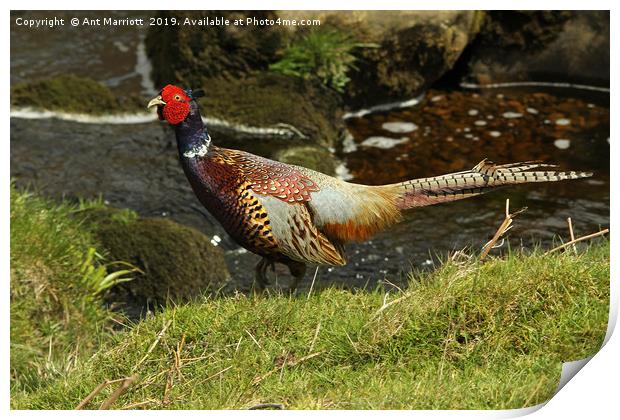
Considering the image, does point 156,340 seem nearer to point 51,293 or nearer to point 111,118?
point 51,293

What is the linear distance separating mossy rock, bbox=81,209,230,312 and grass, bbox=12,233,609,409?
26.7 inches

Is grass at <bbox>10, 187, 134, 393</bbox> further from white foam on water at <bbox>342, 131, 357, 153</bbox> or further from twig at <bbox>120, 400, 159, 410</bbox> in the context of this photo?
white foam on water at <bbox>342, 131, 357, 153</bbox>

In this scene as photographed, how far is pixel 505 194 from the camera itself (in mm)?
4555

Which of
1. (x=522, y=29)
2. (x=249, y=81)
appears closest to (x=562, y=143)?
(x=522, y=29)

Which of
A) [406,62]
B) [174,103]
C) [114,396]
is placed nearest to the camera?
[114,396]

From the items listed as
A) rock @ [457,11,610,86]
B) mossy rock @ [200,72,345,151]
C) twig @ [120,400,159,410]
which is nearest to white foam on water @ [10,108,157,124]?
mossy rock @ [200,72,345,151]

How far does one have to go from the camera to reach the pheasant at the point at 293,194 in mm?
3715

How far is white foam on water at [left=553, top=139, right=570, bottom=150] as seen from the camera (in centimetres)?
482

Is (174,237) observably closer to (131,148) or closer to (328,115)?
(131,148)

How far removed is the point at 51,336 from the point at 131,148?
3.97ft

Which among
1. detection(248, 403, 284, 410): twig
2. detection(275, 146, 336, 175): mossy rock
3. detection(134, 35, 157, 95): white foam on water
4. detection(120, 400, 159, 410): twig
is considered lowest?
detection(120, 400, 159, 410): twig

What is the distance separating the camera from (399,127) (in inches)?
206

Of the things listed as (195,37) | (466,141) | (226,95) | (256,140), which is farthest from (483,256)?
(195,37)

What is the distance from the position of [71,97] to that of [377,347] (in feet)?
7.87
